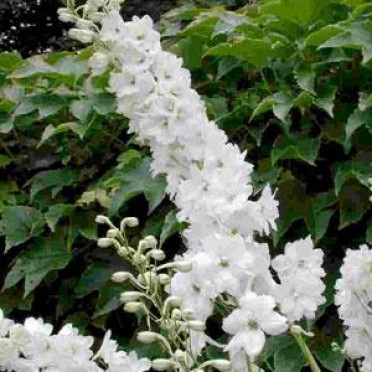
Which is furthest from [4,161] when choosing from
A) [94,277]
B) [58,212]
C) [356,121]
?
[356,121]

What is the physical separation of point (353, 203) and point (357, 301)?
89 cm

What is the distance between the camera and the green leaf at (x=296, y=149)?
2491 millimetres

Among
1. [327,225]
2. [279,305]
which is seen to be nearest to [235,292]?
[279,305]

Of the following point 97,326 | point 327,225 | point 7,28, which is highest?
point 327,225

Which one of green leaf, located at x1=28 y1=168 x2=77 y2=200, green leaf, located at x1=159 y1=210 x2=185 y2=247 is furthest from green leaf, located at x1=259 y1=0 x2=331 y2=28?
green leaf, located at x1=28 y1=168 x2=77 y2=200

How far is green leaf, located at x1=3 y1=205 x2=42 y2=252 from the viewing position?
2.76m

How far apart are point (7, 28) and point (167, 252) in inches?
134

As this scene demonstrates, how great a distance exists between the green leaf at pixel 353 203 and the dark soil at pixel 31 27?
3.26 m

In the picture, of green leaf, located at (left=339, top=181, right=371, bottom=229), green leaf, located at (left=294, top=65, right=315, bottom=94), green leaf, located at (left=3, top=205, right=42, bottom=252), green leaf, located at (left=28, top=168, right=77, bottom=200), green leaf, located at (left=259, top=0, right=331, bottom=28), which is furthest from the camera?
green leaf, located at (left=28, top=168, right=77, bottom=200)

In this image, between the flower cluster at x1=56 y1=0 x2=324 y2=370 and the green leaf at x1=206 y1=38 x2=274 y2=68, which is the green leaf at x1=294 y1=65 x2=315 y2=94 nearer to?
the green leaf at x1=206 y1=38 x2=274 y2=68

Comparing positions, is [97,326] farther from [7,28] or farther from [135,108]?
[7,28]

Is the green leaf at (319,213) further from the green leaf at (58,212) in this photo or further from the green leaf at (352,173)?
the green leaf at (58,212)

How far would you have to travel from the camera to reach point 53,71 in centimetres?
296

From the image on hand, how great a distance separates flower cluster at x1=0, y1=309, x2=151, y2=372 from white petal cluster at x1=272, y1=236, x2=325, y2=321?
23 cm
